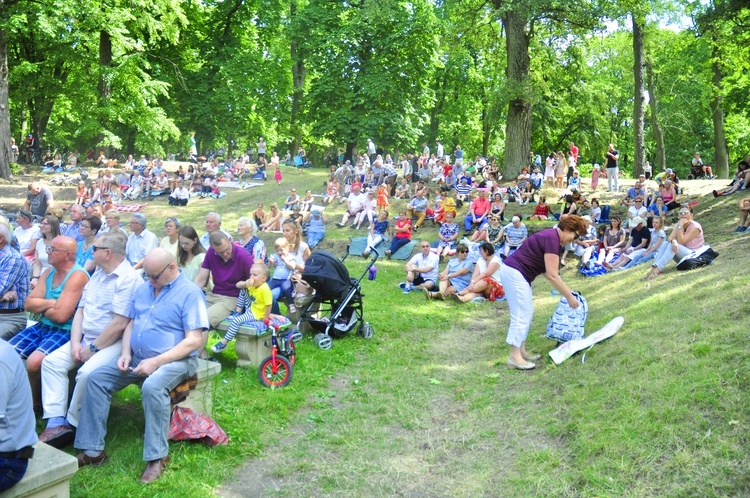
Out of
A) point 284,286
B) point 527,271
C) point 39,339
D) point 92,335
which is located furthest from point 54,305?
point 527,271

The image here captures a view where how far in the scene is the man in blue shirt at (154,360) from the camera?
4320 millimetres

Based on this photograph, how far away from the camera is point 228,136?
33.2m

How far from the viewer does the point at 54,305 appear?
5.09 m

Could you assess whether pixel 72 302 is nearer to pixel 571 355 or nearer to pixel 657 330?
pixel 571 355

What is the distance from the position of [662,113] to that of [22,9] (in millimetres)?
29840

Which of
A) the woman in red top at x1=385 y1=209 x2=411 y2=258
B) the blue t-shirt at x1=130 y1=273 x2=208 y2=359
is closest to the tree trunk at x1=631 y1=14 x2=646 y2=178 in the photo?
the woman in red top at x1=385 y1=209 x2=411 y2=258

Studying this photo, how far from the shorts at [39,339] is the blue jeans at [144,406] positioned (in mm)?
819

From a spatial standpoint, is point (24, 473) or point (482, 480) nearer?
point (24, 473)

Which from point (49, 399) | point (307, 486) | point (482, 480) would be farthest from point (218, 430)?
point (482, 480)

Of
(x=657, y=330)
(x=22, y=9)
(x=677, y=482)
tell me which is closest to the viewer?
(x=677, y=482)

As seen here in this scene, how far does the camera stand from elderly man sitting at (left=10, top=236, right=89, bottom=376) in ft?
16.5

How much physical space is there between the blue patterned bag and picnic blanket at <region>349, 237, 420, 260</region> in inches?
326

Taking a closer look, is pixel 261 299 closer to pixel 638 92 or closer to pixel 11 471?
pixel 11 471

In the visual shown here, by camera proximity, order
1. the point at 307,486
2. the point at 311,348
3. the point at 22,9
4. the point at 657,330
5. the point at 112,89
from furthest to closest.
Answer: the point at 112,89 → the point at 22,9 → the point at 311,348 → the point at 657,330 → the point at 307,486
